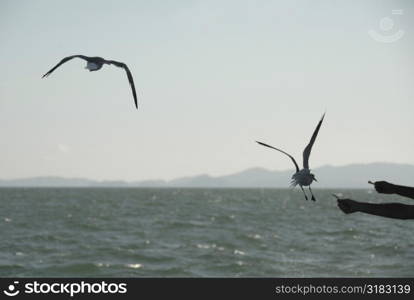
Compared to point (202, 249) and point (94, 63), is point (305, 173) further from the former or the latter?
point (202, 249)

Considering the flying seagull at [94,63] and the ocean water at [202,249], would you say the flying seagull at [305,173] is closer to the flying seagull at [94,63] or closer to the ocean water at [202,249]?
the flying seagull at [94,63]

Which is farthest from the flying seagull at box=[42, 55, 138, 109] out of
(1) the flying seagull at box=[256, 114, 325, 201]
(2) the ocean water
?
(2) the ocean water

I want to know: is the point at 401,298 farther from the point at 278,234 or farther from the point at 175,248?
the point at 278,234

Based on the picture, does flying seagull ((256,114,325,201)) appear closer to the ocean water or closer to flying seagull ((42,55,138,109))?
flying seagull ((42,55,138,109))

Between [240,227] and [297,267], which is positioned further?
[240,227]

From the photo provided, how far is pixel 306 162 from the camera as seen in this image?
427 cm

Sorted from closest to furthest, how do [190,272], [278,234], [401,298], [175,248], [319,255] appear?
1. [401,298]
2. [190,272]
3. [319,255]
4. [175,248]
5. [278,234]

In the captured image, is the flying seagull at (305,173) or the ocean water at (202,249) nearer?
the flying seagull at (305,173)

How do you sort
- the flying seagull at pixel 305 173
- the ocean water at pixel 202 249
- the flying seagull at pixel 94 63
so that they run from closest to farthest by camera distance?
the flying seagull at pixel 305 173 → the flying seagull at pixel 94 63 → the ocean water at pixel 202 249

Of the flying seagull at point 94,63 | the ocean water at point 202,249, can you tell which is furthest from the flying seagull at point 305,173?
the ocean water at point 202,249

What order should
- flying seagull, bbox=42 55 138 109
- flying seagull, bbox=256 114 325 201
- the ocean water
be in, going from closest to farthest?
flying seagull, bbox=256 114 325 201
flying seagull, bbox=42 55 138 109
the ocean water

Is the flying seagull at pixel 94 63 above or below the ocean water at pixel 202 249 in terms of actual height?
above

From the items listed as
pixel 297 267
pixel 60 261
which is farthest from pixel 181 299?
pixel 60 261

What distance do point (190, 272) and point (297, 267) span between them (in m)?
6.83
